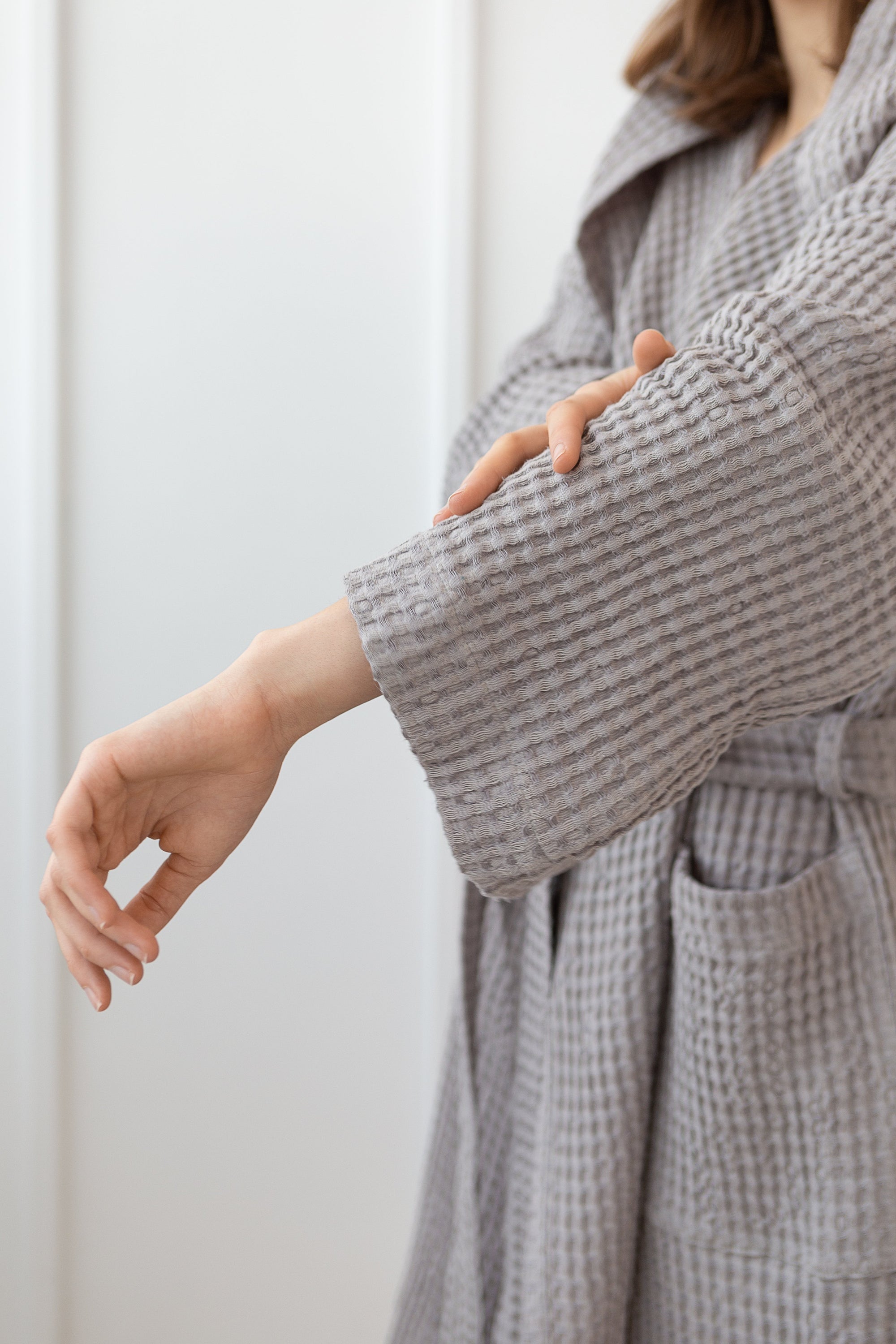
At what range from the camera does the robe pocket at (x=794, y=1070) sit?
531 mm

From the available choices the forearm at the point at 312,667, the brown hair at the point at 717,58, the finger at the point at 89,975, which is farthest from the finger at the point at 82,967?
the brown hair at the point at 717,58

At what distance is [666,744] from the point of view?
16.3 inches

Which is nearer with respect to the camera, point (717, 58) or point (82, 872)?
point (82, 872)

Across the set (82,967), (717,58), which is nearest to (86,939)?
(82,967)

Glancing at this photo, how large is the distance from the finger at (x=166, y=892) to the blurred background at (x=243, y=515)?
0.58 meters

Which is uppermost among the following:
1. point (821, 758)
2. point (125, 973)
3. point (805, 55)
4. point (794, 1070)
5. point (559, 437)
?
point (805, 55)

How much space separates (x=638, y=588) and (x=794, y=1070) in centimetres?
31

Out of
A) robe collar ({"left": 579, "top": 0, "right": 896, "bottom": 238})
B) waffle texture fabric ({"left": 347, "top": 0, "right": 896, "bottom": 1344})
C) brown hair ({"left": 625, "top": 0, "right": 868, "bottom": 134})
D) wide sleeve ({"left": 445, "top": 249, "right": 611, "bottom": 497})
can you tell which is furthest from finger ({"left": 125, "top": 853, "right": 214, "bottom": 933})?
brown hair ({"left": 625, "top": 0, "right": 868, "bottom": 134})

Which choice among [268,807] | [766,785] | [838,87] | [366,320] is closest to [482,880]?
[766,785]

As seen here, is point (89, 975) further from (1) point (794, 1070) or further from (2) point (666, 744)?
(1) point (794, 1070)

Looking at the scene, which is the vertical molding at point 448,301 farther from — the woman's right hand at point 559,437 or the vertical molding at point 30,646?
the woman's right hand at point 559,437

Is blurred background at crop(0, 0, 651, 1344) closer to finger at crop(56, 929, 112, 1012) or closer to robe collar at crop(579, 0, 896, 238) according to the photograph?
robe collar at crop(579, 0, 896, 238)

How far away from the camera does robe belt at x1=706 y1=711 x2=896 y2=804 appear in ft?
1.84

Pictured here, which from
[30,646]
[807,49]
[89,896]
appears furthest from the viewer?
[30,646]
